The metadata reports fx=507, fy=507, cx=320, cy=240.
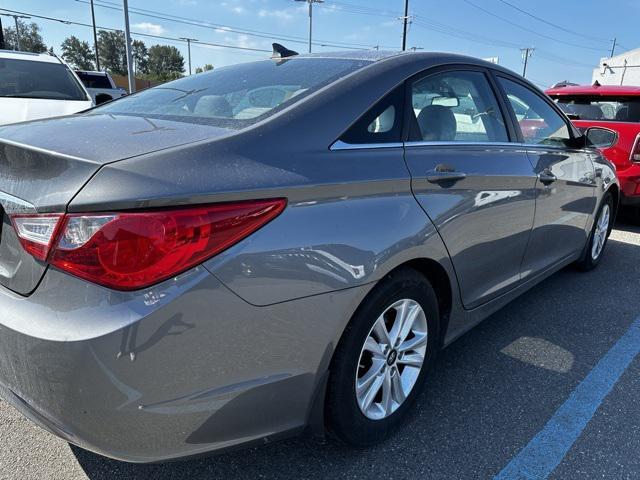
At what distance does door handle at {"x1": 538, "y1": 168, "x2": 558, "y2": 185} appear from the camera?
9.57 ft

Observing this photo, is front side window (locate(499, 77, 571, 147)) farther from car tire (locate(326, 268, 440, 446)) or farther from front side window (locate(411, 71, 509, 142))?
car tire (locate(326, 268, 440, 446))

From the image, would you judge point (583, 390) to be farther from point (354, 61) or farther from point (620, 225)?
point (620, 225)

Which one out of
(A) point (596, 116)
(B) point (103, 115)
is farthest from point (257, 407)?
(A) point (596, 116)

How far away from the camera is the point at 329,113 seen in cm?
181

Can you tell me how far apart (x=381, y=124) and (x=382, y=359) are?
93 centimetres

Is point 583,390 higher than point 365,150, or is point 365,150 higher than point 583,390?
point 365,150

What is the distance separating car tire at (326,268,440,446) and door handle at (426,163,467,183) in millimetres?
394

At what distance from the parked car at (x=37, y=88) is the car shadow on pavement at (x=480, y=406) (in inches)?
154

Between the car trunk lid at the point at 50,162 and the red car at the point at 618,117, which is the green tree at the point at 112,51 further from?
the car trunk lid at the point at 50,162

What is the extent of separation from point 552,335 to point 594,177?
1389mm

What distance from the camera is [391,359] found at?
6.82 feet

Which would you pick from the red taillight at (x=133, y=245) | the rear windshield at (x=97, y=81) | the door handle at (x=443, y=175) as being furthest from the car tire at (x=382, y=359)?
the rear windshield at (x=97, y=81)

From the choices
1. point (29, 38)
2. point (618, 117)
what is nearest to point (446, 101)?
point (618, 117)

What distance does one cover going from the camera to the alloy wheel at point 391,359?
1983 millimetres
